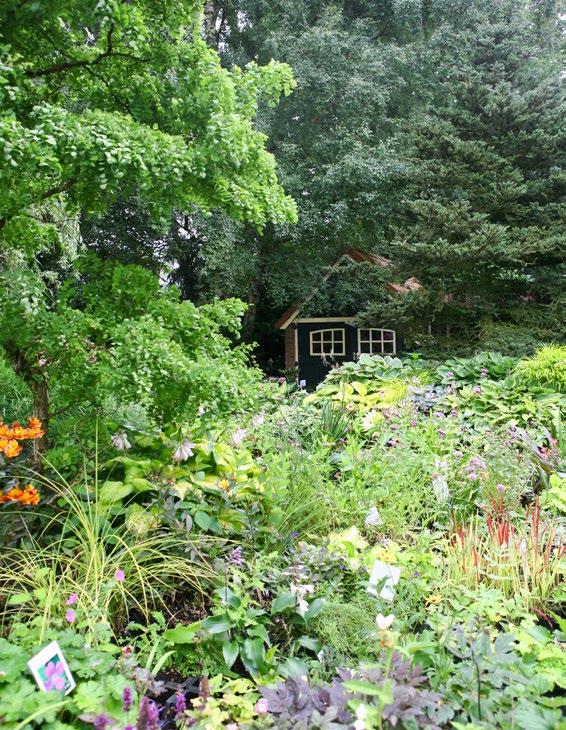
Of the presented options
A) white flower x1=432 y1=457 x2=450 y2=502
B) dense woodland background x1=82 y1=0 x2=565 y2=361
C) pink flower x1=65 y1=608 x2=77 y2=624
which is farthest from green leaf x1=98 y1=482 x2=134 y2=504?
dense woodland background x1=82 y1=0 x2=565 y2=361

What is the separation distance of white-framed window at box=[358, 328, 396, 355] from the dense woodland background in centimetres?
59

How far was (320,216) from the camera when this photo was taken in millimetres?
10109

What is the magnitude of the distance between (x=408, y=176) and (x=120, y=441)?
7.80 metres

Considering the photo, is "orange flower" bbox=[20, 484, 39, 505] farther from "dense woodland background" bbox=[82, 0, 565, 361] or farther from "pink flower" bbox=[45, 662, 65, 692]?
"dense woodland background" bbox=[82, 0, 565, 361]

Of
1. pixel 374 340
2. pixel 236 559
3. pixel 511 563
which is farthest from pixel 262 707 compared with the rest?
pixel 374 340

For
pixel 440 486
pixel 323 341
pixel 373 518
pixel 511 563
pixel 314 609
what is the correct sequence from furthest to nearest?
pixel 323 341, pixel 440 486, pixel 373 518, pixel 511 563, pixel 314 609

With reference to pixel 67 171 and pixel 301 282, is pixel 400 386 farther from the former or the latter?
pixel 301 282

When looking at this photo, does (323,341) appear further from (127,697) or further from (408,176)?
(127,697)

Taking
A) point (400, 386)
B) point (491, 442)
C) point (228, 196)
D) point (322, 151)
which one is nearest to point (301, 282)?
point (322, 151)

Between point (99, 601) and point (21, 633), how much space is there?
26 centimetres

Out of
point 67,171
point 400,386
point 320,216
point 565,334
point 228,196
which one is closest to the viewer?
point 67,171

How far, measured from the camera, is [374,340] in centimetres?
1134

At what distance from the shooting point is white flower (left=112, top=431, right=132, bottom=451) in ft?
8.14

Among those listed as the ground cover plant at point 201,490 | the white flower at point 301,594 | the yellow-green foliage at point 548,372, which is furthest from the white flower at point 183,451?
the yellow-green foliage at point 548,372
